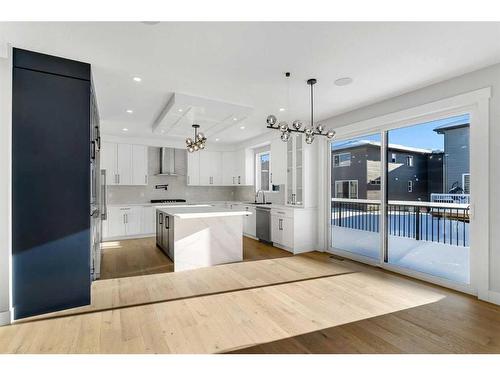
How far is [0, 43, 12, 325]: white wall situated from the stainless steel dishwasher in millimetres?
4569

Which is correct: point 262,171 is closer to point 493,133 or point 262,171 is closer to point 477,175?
point 477,175

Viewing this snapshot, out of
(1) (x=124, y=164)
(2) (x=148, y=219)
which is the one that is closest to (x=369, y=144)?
(2) (x=148, y=219)

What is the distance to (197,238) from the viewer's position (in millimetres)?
4398

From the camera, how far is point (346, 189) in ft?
16.9

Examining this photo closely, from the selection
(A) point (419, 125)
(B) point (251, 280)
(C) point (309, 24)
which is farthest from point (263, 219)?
(C) point (309, 24)

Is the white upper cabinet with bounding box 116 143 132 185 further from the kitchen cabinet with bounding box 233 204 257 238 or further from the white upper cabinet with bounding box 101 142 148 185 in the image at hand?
the kitchen cabinet with bounding box 233 204 257 238

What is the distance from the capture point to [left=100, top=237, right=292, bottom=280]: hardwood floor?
4.20 metres

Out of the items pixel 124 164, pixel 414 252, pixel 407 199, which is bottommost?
pixel 414 252

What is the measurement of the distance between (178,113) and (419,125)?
3.82m

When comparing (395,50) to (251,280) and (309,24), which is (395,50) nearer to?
(309,24)

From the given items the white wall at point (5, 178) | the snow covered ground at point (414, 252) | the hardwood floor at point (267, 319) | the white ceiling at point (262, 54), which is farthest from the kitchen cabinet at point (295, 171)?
the white wall at point (5, 178)

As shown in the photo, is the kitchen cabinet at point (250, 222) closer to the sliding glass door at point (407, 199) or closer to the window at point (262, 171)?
the window at point (262, 171)

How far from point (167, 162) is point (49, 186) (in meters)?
4.85

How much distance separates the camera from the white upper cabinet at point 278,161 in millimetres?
6207
